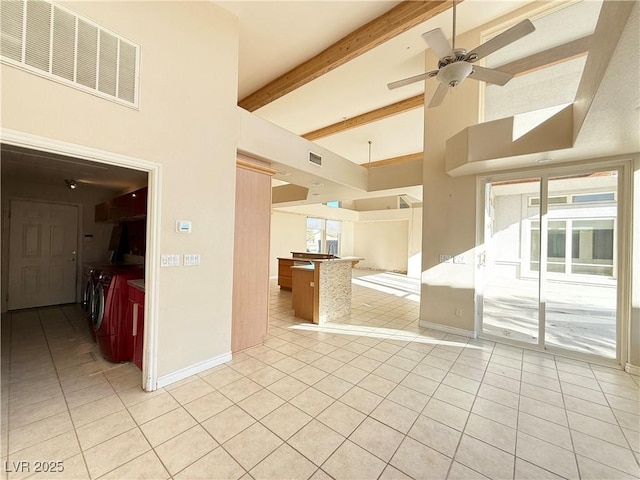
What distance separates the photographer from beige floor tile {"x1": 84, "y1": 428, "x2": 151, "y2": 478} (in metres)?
1.59

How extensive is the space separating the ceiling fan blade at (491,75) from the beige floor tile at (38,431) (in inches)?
181

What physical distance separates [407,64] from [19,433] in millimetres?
6336

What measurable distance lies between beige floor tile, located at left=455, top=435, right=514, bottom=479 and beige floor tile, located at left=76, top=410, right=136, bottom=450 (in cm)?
244

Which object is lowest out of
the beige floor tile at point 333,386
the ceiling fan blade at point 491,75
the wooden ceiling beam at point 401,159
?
the beige floor tile at point 333,386

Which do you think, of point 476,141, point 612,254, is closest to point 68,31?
point 476,141

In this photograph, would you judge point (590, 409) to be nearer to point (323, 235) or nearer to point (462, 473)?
point (462, 473)

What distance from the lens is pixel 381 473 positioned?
1.60 metres

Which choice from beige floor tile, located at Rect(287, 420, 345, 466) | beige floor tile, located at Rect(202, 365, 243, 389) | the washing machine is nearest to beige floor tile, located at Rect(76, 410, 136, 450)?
beige floor tile, located at Rect(202, 365, 243, 389)

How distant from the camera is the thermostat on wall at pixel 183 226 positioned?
2.55 metres

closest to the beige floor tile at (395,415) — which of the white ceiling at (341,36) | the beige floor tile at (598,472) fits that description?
the beige floor tile at (598,472)

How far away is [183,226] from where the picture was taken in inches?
102

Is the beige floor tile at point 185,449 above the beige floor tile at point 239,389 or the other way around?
above

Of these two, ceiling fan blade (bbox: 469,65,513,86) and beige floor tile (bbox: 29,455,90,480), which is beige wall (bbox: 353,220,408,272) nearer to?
ceiling fan blade (bbox: 469,65,513,86)

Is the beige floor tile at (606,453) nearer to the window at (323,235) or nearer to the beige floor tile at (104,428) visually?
the beige floor tile at (104,428)
